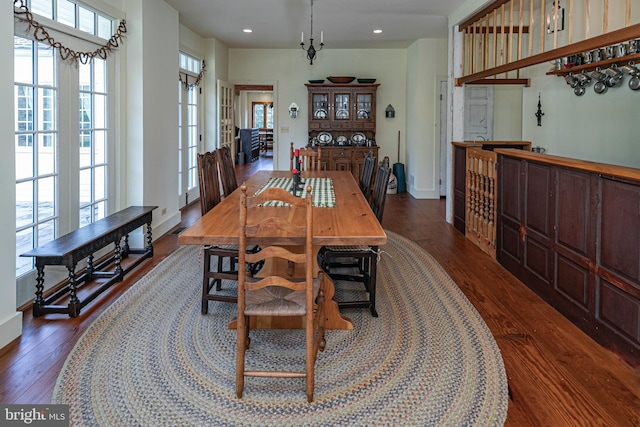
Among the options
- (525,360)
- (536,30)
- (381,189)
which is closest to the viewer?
(525,360)

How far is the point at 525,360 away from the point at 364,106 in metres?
7.27

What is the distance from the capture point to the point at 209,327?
310 cm

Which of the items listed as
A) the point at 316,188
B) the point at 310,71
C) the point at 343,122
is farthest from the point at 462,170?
the point at 310,71

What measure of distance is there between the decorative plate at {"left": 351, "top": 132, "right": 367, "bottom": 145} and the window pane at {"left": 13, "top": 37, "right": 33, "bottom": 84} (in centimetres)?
661

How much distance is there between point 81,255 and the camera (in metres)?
3.35

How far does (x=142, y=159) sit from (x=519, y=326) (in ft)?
12.7

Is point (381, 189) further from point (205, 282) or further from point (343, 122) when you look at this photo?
point (343, 122)

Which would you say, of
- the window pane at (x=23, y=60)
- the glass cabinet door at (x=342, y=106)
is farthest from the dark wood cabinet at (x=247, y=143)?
the window pane at (x=23, y=60)

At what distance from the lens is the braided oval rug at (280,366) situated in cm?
213

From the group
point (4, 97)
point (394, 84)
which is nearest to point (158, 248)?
point (4, 97)

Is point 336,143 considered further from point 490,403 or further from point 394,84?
point 490,403

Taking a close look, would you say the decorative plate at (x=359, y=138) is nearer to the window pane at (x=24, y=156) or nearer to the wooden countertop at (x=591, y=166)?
the wooden countertop at (x=591, y=166)

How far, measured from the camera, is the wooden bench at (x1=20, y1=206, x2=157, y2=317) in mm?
3189

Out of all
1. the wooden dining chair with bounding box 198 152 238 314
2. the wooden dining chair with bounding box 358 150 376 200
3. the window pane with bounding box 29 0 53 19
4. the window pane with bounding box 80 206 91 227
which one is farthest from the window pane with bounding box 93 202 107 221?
the wooden dining chair with bounding box 358 150 376 200
